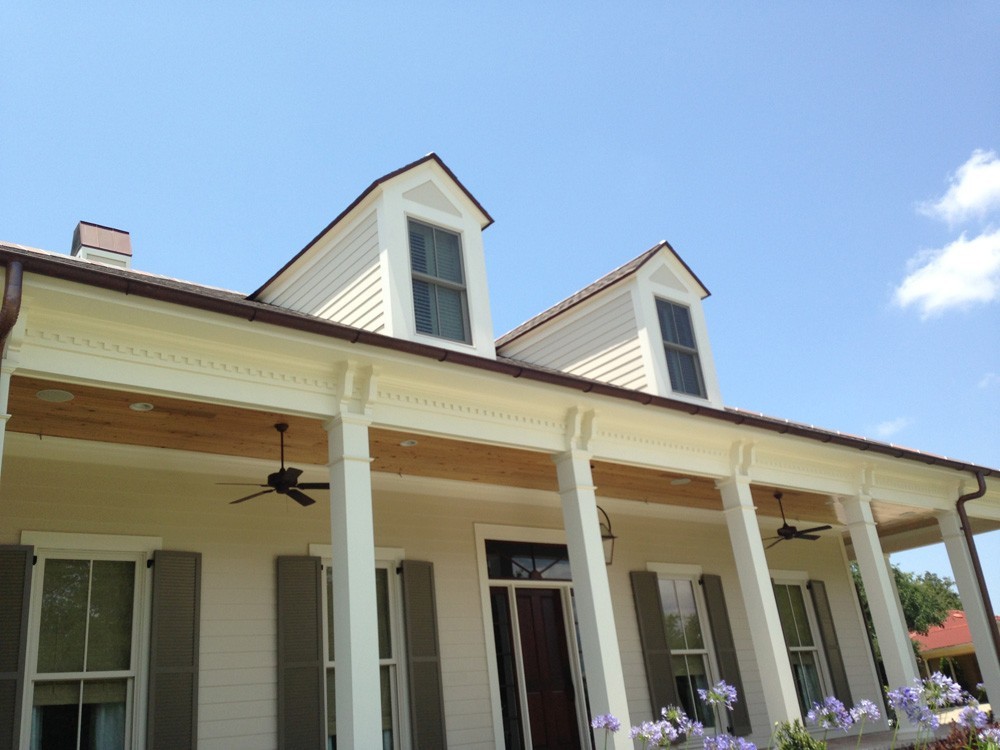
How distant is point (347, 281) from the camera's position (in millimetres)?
8531

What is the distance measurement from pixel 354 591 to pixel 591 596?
7.34 ft

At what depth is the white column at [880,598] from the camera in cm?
922

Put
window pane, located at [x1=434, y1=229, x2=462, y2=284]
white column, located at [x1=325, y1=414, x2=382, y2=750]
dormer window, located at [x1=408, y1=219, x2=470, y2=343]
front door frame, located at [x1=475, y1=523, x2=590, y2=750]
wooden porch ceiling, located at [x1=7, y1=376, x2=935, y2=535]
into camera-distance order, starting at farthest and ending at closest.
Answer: front door frame, located at [x1=475, y1=523, x2=590, y2=750] < window pane, located at [x1=434, y1=229, x2=462, y2=284] < dormer window, located at [x1=408, y1=219, x2=470, y2=343] < wooden porch ceiling, located at [x1=7, y1=376, x2=935, y2=535] < white column, located at [x1=325, y1=414, x2=382, y2=750]

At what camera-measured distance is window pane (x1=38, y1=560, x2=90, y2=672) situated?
644 centimetres

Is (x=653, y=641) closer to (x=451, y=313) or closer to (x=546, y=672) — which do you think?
(x=546, y=672)

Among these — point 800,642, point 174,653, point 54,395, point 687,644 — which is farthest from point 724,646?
point 54,395

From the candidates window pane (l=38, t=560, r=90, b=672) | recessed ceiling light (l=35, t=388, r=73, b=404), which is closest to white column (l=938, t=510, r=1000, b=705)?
window pane (l=38, t=560, r=90, b=672)

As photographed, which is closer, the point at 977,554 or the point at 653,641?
the point at 653,641

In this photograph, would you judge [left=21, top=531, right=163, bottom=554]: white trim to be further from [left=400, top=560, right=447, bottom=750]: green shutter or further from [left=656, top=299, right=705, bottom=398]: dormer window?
[left=656, top=299, right=705, bottom=398]: dormer window

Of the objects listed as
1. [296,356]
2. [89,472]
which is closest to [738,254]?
[296,356]

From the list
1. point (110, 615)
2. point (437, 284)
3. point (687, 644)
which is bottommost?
point (687, 644)

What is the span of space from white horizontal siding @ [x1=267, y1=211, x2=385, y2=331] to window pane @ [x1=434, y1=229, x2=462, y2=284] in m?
0.63

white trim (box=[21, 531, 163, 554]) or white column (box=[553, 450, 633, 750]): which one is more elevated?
white trim (box=[21, 531, 163, 554])

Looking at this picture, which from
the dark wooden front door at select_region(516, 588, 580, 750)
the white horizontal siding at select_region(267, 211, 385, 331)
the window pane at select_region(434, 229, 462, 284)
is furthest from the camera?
the dark wooden front door at select_region(516, 588, 580, 750)
